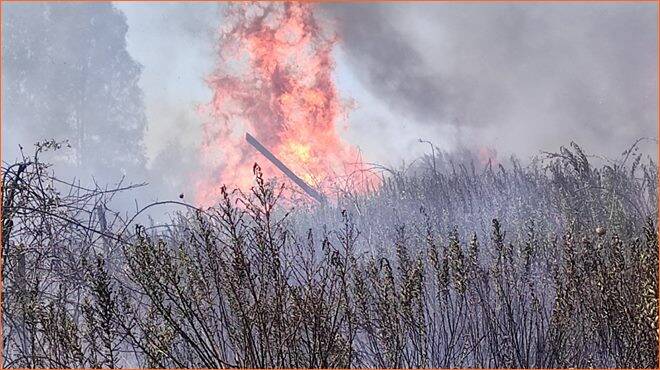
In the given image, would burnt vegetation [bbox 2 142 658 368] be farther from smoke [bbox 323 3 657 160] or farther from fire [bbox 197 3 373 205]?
fire [bbox 197 3 373 205]

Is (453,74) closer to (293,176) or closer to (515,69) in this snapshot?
(515,69)

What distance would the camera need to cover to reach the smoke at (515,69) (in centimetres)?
468

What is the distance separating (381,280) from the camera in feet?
11.4

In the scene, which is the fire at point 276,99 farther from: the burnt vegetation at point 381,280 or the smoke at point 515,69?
the burnt vegetation at point 381,280

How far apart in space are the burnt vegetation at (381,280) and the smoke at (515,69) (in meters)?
0.28

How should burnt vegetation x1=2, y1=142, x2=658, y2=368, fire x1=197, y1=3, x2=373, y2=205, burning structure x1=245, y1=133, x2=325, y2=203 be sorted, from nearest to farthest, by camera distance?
burnt vegetation x1=2, y1=142, x2=658, y2=368, burning structure x1=245, y1=133, x2=325, y2=203, fire x1=197, y1=3, x2=373, y2=205

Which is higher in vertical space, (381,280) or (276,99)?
(276,99)

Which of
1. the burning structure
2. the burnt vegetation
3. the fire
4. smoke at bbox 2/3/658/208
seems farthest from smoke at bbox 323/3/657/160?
the burning structure

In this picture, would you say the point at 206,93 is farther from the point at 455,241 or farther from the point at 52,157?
the point at 455,241

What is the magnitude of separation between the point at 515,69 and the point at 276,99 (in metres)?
2.23

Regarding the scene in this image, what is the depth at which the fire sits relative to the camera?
5.57 m

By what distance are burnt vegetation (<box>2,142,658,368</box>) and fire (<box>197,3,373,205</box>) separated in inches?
20.3

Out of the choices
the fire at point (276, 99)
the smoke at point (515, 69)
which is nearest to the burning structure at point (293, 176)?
the fire at point (276, 99)

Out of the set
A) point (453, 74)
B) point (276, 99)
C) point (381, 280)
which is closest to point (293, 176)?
point (276, 99)
